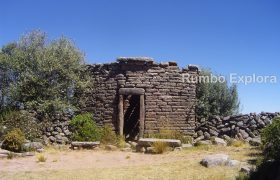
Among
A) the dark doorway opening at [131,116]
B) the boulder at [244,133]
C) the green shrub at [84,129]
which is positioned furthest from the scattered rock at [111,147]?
the boulder at [244,133]

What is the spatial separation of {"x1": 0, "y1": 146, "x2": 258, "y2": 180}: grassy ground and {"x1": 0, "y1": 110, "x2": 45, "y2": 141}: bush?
166 centimetres

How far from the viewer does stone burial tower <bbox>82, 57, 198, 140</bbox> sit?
15742 millimetres

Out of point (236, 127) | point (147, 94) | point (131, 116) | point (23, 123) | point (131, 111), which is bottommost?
point (236, 127)

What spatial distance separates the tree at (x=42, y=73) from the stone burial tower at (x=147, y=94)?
3.96ft

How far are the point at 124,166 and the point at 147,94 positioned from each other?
587 centimetres

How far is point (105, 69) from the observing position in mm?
16438

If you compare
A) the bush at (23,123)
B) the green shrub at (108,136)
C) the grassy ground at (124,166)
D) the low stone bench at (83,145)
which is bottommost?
the grassy ground at (124,166)

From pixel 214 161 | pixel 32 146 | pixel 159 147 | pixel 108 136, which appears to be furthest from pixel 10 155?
pixel 214 161

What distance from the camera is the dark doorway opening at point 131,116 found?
57.4ft

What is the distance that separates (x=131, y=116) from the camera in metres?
18.2

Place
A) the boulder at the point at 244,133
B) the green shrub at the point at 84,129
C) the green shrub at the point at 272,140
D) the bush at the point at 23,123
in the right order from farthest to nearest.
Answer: the boulder at the point at 244,133, the green shrub at the point at 84,129, the bush at the point at 23,123, the green shrub at the point at 272,140

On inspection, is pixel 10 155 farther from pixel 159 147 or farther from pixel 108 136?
pixel 159 147

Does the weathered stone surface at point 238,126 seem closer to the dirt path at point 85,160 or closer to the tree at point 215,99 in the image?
the tree at point 215,99

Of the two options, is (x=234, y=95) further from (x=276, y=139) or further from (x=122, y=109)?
(x=276, y=139)
